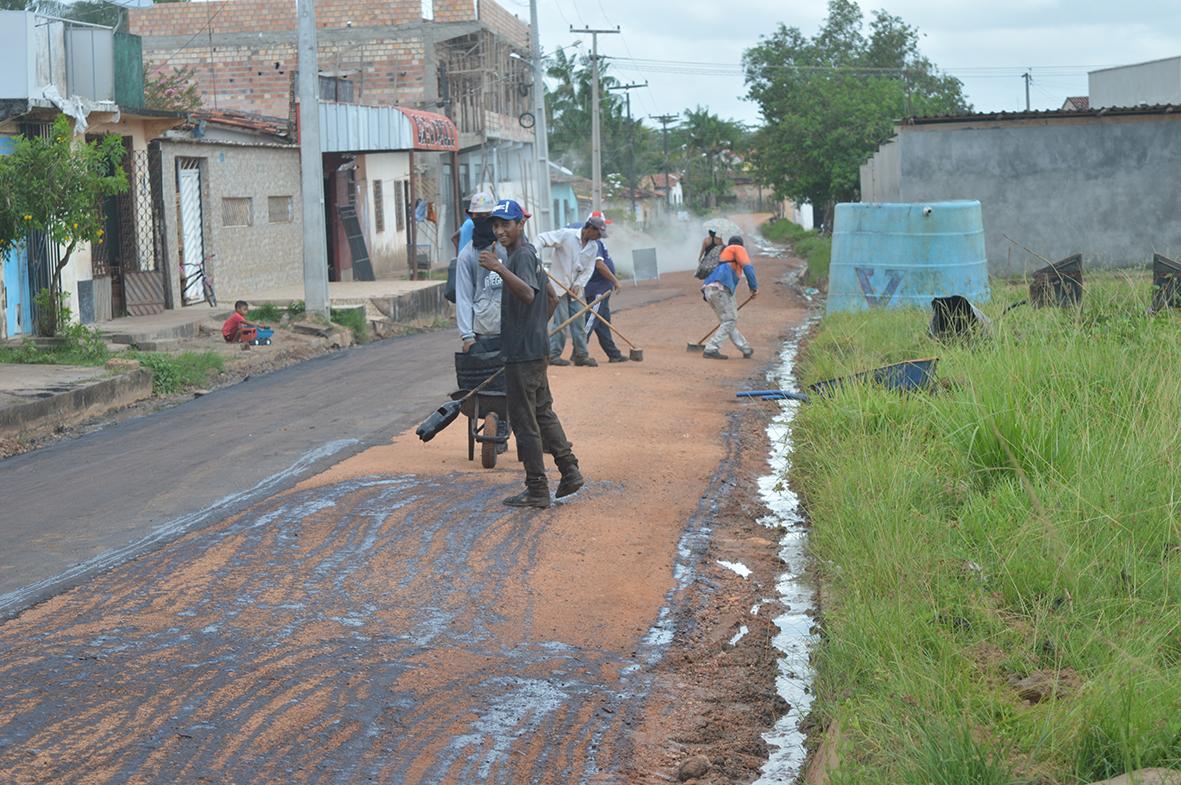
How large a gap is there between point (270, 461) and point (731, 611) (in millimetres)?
4503

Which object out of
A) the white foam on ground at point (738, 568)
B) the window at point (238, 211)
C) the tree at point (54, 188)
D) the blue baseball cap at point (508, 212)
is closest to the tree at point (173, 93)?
the window at point (238, 211)

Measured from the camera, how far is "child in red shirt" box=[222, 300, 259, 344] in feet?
62.3

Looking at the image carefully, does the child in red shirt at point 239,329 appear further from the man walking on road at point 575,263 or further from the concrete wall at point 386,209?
the concrete wall at point 386,209

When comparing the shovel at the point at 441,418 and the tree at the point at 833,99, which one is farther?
the tree at the point at 833,99

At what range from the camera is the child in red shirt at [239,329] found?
→ 62.3 feet

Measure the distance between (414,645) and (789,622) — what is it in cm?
185

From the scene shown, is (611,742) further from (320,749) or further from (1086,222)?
(1086,222)

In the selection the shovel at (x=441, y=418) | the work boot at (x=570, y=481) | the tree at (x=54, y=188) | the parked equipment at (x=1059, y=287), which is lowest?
the work boot at (x=570, y=481)

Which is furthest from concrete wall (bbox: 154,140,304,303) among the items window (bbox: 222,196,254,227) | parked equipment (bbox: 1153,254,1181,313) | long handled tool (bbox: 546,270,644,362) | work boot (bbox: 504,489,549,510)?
work boot (bbox: 504,489,549,510)

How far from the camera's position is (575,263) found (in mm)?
15984

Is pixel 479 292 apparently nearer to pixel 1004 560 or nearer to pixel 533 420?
pixel 533 420

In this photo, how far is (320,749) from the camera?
4793mm

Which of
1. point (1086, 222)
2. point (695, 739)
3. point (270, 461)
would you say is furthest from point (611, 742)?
point (1086, 222)

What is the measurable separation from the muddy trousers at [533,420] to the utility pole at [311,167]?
13435 mm
